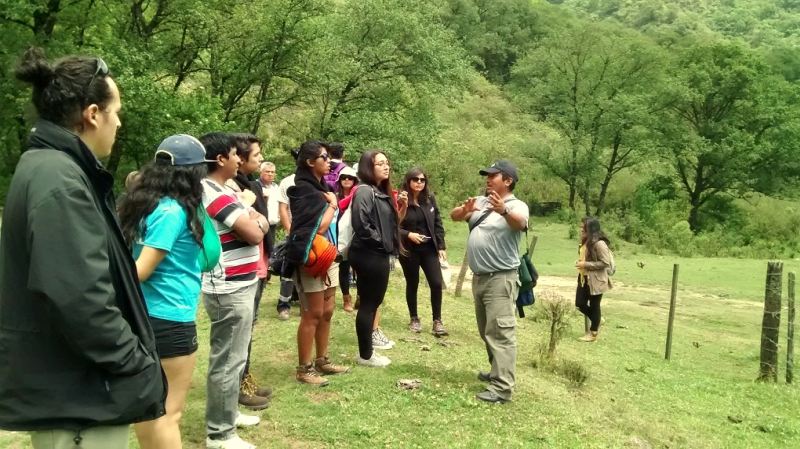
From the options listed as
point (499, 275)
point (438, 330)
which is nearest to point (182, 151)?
point (499, 275)

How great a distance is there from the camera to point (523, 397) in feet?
18.3

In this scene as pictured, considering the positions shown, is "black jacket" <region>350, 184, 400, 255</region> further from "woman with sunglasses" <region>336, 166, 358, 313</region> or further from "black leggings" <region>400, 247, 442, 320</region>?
"black leggings" <region>400, 247, 442, 320</region>

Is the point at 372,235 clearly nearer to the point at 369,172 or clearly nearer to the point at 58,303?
the point at 369,172

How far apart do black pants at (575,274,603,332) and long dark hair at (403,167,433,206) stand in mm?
3560

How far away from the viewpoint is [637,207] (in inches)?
1569

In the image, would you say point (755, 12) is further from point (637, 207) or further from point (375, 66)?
point (375, 66)

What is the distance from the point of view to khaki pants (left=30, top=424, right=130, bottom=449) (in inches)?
76.0

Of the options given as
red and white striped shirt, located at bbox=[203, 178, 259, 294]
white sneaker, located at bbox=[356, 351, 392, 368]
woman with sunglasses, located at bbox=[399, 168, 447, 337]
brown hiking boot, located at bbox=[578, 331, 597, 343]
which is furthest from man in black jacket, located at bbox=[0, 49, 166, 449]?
brown hiking boot, located at bbox=[578, 331, 597, 343]

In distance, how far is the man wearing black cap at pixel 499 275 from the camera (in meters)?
5.39

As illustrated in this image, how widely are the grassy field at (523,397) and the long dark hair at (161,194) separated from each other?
1844 mm

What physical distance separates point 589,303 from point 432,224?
13.4 feet

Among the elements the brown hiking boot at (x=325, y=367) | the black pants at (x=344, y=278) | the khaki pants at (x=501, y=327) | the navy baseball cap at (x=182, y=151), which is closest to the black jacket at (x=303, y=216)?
the brown hiking boot at (x=325, y=367)

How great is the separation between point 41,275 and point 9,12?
17.2 metres

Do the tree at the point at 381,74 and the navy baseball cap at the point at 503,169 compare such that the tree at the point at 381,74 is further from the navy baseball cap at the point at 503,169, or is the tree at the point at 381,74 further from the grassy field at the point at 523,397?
the navy baseball cap at the point at 503,169
